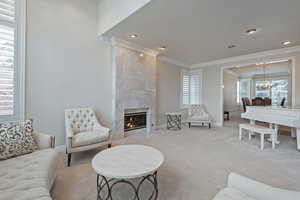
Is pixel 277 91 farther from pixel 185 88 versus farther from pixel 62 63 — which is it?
pixel 62 63

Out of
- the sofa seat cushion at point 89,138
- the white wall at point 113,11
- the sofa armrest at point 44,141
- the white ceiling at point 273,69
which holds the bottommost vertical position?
the sofa seat cushion at point 89,138

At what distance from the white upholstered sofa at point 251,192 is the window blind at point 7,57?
3345 mm

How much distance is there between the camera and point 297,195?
0.92 metres

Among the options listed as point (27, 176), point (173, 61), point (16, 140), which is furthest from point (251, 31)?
point (16, 140)

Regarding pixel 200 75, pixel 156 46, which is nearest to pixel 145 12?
pixel 156 46

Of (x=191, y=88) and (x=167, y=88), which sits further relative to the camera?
(x=191, y=88)

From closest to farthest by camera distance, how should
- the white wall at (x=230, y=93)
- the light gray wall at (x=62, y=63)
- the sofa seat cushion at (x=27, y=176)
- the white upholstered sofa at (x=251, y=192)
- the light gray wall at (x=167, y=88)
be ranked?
the white upholstered sofa at (x=251, y=192), the sofa seat cushion at (x=27, y=176), the light gray wall at (x=62, y=63), the light gray wall at (x=167, y=88), the white wall at (x=230, y=93)

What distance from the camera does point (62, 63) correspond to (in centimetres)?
302

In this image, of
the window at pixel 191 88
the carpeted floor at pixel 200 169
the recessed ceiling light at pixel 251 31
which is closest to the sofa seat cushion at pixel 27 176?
the carpeted floor at pixel 200 169

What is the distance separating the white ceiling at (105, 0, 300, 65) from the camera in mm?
2303

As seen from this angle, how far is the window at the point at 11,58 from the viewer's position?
2.37 metres

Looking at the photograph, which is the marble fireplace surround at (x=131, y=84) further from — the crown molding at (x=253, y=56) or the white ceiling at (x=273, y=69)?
the white ceiling at (x=273, y=69)

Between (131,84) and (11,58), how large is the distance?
2546mm

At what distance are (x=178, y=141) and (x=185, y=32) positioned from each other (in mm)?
2745
